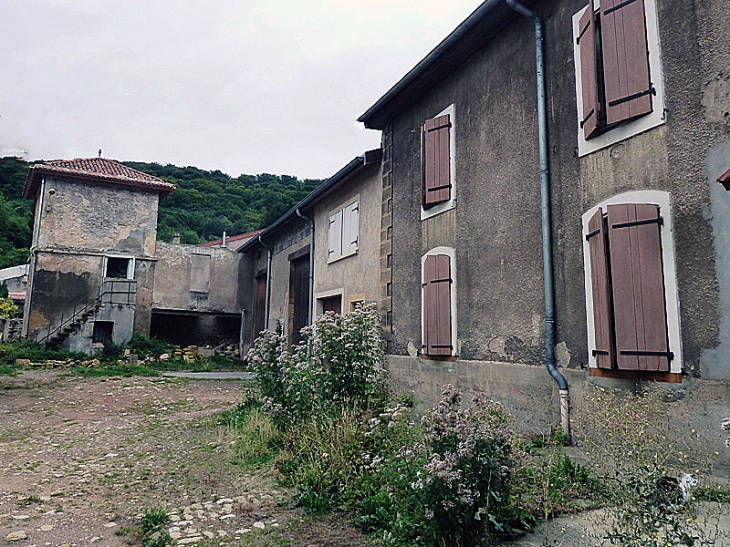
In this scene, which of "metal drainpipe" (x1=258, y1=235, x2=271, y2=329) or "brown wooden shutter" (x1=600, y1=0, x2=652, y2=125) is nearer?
"brown wooden shutter" (x1=600, y1=0, x2=652, y2=125)

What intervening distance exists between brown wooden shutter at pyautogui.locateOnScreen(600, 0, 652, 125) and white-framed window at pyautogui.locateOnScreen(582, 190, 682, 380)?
794 millimetres

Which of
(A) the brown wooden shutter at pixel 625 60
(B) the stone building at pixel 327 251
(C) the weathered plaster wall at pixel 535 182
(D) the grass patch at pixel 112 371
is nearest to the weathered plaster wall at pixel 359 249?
(B) the stone building at pixel 327 251

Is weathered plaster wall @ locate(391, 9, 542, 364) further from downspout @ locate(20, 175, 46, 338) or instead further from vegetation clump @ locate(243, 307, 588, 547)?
downspout @ locate(20, 175, 46, 338)

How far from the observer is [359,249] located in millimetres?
10414

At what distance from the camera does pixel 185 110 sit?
33.4m

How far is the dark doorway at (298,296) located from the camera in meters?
14.0

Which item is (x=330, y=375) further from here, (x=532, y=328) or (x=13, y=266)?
(x=13, y=266)

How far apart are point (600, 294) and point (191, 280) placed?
1777cm

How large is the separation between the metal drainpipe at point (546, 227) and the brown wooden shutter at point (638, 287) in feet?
2.71

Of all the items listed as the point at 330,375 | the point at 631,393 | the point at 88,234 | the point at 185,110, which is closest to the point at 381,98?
the point at 330,375

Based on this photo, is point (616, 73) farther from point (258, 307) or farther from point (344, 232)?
point (258, 307)

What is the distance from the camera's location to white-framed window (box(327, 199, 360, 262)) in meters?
10.6

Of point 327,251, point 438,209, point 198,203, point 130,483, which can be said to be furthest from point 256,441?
point 198,203

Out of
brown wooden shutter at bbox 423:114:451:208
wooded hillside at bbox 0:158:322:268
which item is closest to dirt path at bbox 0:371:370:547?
brown wooden shutter at bbox 423:114:451:208
